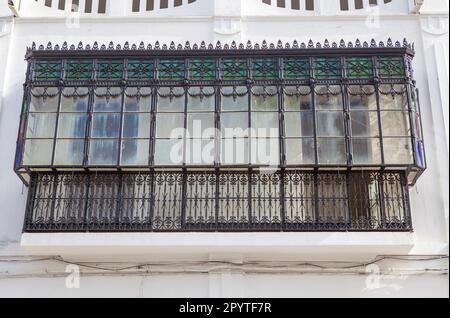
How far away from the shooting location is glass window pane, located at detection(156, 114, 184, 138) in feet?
31.1

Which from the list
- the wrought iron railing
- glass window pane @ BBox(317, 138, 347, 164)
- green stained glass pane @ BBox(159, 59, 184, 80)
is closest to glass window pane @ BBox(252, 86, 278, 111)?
glass window pane @ BBox(317, 138, 347, 164)

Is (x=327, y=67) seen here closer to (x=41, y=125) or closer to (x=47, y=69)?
(x=47, y=69)

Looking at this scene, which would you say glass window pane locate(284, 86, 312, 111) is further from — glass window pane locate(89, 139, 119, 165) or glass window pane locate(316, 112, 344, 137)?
glass window pane locate(89, 139, 119, 165)

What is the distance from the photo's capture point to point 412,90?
9688 millimetres

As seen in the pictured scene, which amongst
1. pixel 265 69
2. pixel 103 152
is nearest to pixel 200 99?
pixel 265 69

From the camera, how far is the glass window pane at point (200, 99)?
9.61 m

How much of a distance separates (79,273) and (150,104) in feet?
8.21

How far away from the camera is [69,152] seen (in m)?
9.40

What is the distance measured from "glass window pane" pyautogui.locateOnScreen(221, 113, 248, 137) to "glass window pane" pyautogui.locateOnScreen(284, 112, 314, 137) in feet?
1.90

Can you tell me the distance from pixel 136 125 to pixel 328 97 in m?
2.69

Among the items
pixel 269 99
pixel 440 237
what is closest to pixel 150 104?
pixel 269 99

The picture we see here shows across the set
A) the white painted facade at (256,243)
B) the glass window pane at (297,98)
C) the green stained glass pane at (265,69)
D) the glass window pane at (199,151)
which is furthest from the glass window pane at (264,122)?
the white painted facade at (256,243)

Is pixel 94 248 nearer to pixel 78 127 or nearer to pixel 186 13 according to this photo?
pixel 78 127

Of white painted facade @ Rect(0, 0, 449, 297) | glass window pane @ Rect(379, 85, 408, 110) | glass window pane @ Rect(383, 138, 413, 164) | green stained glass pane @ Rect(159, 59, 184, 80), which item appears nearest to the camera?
white painted facade @ Rect(0, 0, 449, 297)
